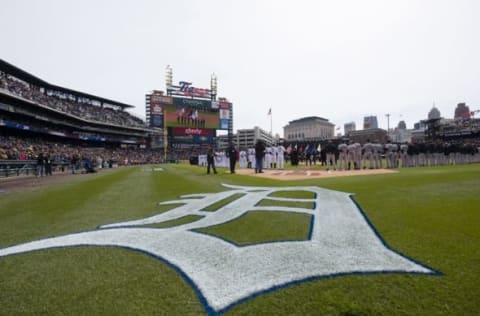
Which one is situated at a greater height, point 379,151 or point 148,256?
point 379,151

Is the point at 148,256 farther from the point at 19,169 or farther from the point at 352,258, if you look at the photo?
the point at 19,169

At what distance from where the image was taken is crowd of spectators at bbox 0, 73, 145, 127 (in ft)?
120

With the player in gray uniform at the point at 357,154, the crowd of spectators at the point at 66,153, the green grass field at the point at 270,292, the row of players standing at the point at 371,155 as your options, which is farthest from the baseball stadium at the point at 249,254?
the crowd of spectators at the point at 66,153

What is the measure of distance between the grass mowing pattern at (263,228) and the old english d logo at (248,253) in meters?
0.16

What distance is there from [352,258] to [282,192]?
177 inches

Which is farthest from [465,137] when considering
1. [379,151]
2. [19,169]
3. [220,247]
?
[19,169]

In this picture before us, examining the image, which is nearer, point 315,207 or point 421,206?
point 421,206

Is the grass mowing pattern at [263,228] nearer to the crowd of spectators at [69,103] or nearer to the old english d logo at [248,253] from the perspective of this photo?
the old english d logo at [248,253]

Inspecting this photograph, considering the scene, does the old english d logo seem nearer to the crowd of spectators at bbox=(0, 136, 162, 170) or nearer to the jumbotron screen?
the crowd of spectators at bbox=(0, 136, 162, 170)

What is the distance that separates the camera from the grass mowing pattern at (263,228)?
137 inches

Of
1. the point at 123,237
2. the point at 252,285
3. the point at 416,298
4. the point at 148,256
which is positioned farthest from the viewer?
the point at 123,237

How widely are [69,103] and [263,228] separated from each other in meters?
63.3

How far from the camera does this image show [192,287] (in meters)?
2.22

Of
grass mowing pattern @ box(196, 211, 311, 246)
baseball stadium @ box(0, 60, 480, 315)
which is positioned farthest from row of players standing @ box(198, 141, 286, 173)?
grass mowing pattern @ box(196, 211, 311, 246)
